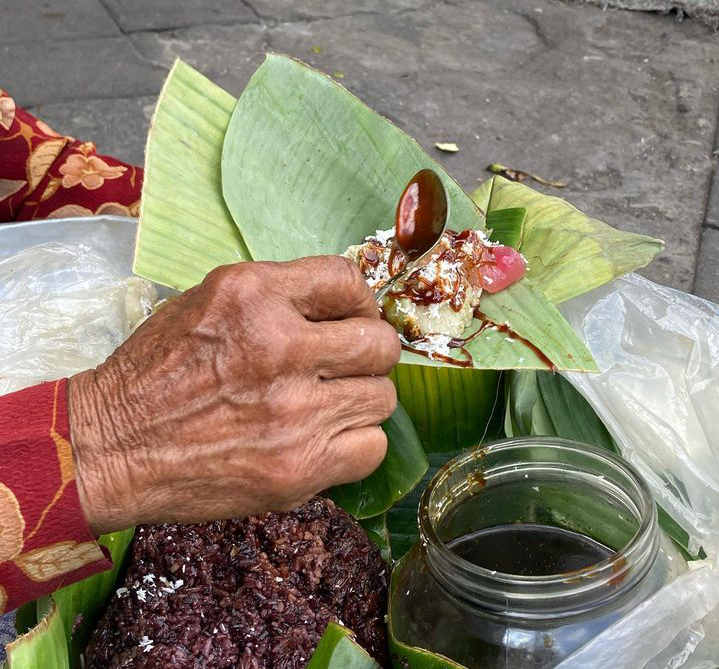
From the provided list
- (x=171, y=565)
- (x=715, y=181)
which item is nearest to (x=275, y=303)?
(x=171, y=565)

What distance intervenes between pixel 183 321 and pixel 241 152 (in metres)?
0.46

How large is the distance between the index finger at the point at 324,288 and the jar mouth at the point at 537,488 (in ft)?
0.73

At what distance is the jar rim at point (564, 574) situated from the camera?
0.86 meters

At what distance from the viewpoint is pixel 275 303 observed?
881mm

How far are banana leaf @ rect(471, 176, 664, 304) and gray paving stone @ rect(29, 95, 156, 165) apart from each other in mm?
2702

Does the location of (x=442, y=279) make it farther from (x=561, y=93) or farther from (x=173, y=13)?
Answer: (x=173, y=13)

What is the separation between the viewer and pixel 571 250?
1244mm

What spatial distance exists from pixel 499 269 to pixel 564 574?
461 mm

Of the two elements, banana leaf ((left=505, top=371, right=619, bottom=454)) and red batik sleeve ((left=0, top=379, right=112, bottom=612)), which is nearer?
red batik sleeve ((left=0, top=379, right=112, bottom=612))

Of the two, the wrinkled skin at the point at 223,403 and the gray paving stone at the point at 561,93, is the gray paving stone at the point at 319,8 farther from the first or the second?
the wrinkled skin at the point at 223,403

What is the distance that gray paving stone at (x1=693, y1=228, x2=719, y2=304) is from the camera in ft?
10.00

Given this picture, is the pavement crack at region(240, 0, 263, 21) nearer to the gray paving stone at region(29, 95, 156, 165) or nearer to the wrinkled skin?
the gray paving stone at region(29, 95, 156, 165)

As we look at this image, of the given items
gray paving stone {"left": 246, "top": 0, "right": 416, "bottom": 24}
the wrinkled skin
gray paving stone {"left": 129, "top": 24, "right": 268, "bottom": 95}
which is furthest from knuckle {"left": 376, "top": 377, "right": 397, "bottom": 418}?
→ gray paving stone {"left": 246, "top": 0, "right": 416, "bottom": 24}

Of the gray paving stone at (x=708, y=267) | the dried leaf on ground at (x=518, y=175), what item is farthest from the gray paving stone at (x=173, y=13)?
the gray paving stone at (x=708, y=267)
